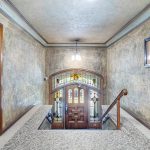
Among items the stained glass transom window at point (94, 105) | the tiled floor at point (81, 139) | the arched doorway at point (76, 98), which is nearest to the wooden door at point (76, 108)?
the arched doorway at point (76, 98)

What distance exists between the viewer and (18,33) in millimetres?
3666

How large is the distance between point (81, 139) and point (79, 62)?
4666 millimetres

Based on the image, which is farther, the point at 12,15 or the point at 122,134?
the point at 12,15

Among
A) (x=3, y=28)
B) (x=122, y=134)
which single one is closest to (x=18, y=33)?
(x=3, y=28)

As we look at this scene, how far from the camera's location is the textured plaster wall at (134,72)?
3221 mm

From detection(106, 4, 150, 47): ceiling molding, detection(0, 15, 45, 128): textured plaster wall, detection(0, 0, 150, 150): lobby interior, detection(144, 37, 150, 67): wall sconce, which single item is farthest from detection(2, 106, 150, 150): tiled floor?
detection(106, 4, 150, 47): ceiling molding

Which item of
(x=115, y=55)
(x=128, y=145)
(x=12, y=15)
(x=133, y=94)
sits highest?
(x=12, y=15)

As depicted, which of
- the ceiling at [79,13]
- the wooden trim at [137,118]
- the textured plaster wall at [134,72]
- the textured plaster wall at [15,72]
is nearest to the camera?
the ceiling at [79,13]

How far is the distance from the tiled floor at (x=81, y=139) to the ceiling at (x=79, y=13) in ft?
6.92

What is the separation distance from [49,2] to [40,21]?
111cm

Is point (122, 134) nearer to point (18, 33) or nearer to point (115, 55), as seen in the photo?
point (18, 33)

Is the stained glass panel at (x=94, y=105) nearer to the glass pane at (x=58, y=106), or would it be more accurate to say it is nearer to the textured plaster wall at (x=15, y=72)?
the glass pane at (x=58, y=106)

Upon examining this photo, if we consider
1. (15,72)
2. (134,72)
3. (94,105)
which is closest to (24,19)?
(15,72)

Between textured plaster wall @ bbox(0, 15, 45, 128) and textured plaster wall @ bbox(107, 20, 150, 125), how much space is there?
2.52m
